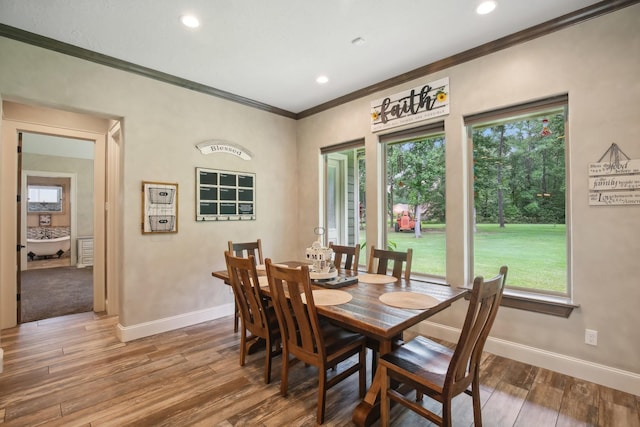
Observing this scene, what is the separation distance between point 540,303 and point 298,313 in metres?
2.11

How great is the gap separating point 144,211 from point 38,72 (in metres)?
1.49

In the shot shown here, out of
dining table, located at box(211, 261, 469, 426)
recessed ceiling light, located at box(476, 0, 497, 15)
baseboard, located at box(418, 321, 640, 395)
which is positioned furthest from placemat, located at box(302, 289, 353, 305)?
recessed ceiling light, located at box(476, 0, 497, 15)

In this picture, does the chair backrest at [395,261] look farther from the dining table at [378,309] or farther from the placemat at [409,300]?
the placemat at [409,300]

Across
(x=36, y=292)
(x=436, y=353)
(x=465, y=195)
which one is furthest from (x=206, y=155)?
(x=36, y=292)

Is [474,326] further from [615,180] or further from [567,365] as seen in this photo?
[615,180]

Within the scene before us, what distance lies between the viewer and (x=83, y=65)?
9.52 feet

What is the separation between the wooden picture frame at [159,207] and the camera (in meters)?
3.27

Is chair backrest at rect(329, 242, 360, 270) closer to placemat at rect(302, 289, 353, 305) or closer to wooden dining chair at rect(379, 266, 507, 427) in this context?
placemat at rect(302, 289, 353, 305)

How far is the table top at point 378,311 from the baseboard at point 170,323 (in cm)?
181

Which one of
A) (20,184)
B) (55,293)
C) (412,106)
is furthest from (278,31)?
(55,293)

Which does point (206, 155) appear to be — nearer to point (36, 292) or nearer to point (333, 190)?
point (333, 190)

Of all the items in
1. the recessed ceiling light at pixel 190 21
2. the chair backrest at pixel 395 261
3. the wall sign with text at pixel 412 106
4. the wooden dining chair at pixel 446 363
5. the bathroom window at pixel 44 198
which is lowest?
the wooden dining chair at pixel 446 363

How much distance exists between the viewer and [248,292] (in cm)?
236

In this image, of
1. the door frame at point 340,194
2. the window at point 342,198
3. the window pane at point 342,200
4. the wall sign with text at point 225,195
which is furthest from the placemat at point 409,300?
the wall sign with text at point 225,195
